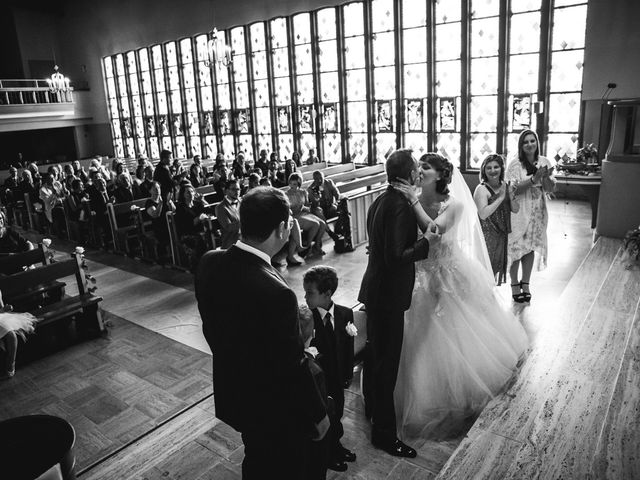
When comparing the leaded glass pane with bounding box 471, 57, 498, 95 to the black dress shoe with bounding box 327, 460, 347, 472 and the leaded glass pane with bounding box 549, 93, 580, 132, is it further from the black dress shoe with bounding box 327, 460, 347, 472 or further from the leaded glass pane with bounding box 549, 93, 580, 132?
the black dress shoe with bounding box 327, 460, 347, 472

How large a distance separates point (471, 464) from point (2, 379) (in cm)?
392

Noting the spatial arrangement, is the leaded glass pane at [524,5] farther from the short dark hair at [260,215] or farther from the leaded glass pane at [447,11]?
the short dark hair at [260,215]

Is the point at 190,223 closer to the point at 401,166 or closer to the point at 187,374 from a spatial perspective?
the point at 187,374

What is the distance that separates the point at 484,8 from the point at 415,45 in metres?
1.65

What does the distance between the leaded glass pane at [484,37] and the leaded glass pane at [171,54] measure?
10065 millimetres

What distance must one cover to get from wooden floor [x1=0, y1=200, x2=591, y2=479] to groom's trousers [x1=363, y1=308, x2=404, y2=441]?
0.65 ft

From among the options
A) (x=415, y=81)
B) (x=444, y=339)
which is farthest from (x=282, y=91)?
(x=444, y=339)

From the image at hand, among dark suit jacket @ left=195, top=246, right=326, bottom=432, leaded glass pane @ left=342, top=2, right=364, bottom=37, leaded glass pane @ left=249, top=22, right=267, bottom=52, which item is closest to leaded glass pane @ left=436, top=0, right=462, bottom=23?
leaded glass pane @ left=342, top=2, right=364, bottom=37

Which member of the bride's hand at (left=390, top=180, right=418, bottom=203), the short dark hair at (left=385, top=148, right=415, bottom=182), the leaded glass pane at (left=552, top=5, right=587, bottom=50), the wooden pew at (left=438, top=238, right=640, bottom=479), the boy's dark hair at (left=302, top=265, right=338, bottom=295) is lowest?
the wooden pew at (left=438, top=238, right=640, bottom=479)

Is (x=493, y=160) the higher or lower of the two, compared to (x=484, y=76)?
lower

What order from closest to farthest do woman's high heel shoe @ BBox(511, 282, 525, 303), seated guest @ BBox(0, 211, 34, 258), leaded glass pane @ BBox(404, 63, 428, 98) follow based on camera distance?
woman's high heel shoe @ BBox(511, 282, 525, 303)
seated guest @ BBox(0, 211, 34, 258)
leaded glass pane @ BBox(404, 63, 428, 98)

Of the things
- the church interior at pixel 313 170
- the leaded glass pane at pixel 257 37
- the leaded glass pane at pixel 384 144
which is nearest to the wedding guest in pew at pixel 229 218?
the church interior at pixel 313 170

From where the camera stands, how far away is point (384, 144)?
40.5 feet

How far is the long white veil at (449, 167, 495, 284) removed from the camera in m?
3.44
